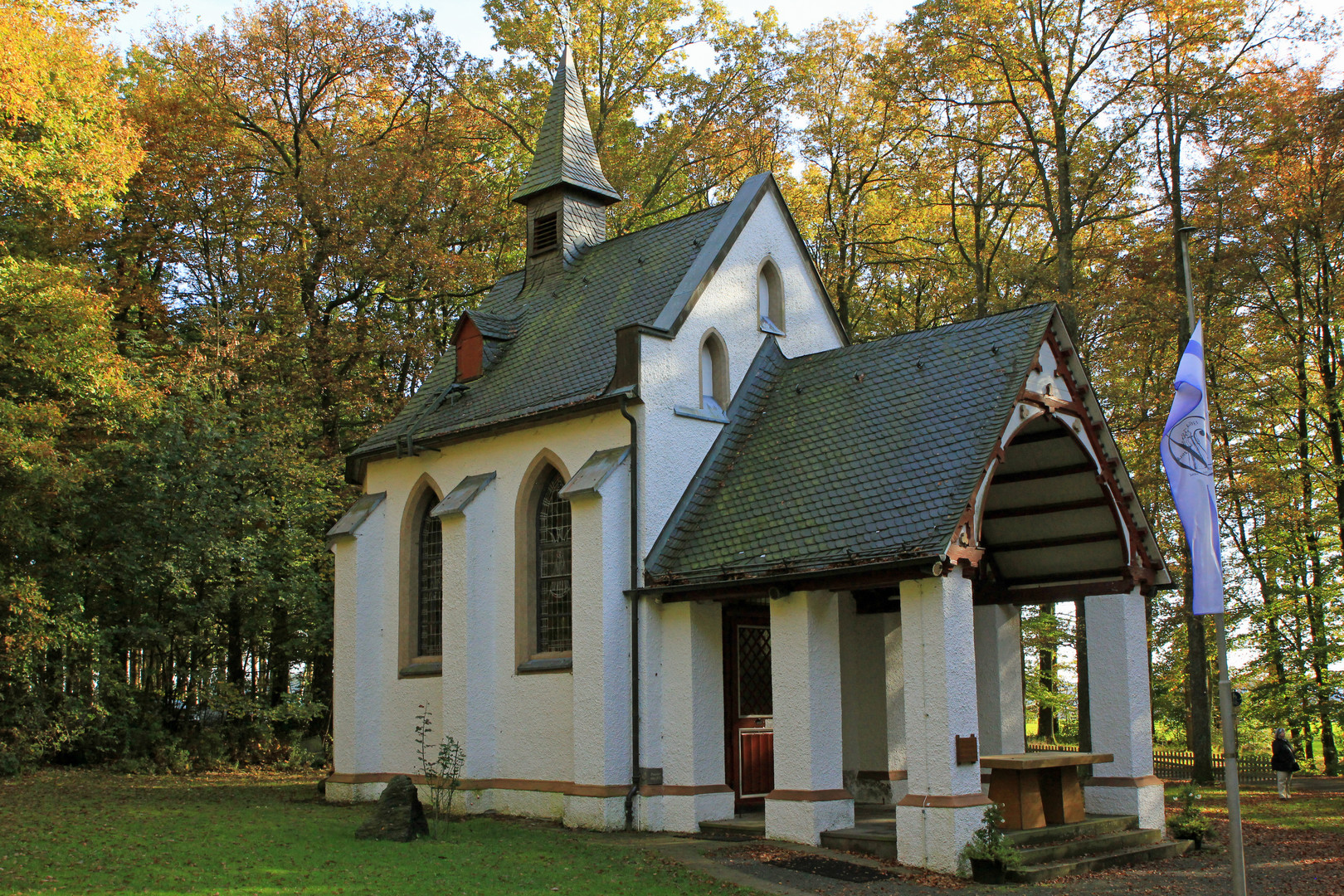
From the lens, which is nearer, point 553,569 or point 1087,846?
point 1087,846

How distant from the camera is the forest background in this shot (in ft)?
72.3

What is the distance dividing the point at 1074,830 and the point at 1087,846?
0.22 metres

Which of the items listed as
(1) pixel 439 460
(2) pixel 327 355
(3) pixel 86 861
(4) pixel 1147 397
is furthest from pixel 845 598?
(2) pixel 327 355

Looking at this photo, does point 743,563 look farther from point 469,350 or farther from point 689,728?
point 469,350

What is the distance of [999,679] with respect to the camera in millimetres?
16562

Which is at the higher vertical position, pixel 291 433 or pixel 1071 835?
pixel 291 433

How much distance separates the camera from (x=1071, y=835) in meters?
13.0

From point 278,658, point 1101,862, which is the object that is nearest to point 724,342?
point 1101,862

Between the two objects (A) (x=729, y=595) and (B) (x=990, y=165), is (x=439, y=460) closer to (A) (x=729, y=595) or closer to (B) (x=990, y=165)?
(A) (x=729, y=595)

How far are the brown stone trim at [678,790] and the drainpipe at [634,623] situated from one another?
0.16 m

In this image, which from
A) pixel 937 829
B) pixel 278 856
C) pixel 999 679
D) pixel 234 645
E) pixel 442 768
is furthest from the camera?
pixel 234 645

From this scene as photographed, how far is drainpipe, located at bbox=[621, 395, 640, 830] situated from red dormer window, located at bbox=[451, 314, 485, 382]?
479 centimetres

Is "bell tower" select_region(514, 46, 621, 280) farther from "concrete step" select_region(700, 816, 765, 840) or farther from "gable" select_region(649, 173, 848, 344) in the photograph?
"concrete step" select_region(700, 816, 765, 840)

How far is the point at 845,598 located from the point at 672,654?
310cm
